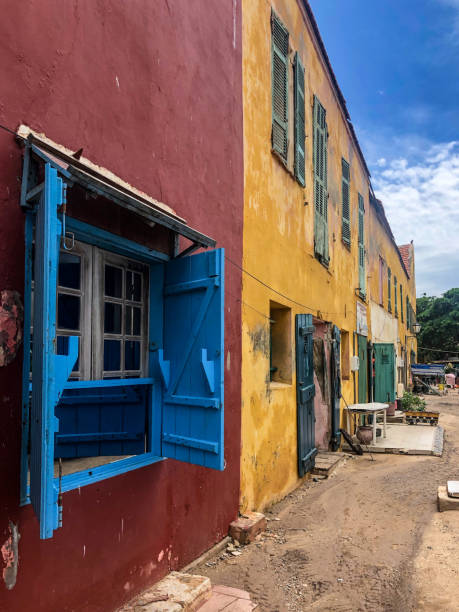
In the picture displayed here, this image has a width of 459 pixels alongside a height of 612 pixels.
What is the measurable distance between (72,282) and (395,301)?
18979 millimetres

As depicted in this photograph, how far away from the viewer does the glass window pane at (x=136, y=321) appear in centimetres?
366

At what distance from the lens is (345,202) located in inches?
427

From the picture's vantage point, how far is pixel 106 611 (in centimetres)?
299

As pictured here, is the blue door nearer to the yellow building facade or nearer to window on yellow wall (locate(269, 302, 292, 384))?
the yellow building facade

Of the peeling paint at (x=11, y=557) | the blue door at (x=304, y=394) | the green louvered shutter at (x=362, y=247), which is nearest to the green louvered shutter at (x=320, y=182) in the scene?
the blue door at (x=304, y=394)

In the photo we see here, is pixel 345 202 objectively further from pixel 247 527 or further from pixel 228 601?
pixel 228 601

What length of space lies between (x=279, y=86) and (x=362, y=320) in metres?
7.61

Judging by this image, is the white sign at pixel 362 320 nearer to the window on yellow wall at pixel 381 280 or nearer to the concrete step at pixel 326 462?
the window on yellow wall at pixel 381 280

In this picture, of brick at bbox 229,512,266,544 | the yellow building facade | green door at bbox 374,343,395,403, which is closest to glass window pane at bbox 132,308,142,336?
the yellow building facade

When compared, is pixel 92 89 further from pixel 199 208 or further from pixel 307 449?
pixel 307 449

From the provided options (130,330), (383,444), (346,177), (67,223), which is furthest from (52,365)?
(346,177)

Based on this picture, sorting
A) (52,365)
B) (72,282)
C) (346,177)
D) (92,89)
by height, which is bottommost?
(52,365)

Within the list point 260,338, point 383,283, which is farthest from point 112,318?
point 383,283

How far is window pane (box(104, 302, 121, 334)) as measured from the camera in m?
3.42
